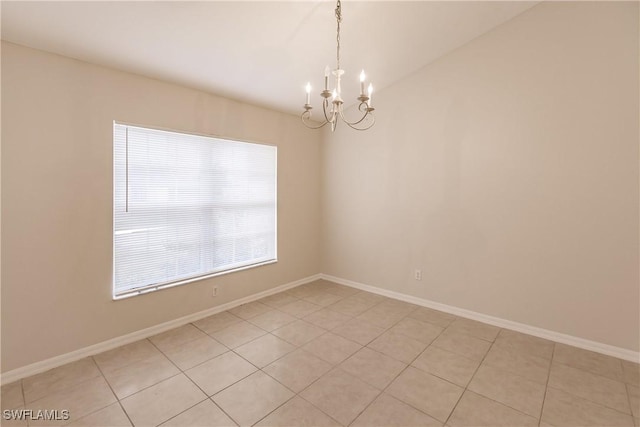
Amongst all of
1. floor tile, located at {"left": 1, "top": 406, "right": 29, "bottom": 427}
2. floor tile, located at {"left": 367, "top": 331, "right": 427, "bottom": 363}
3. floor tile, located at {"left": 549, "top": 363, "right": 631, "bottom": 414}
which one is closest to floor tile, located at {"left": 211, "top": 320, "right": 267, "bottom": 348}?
floor tile, located at {"left": 367, "top": 331, "right": 427, "bottom": 363}

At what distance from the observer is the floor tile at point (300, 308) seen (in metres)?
3.45

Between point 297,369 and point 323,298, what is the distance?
1.59 metres

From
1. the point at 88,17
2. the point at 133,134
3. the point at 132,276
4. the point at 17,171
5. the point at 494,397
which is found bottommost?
the point at 494,397

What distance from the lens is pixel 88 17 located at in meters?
2.03

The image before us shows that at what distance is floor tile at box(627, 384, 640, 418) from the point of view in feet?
6.31

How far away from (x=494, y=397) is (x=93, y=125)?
12.4ft

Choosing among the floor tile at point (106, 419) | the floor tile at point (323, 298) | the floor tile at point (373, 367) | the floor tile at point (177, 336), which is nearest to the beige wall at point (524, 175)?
the floor tile at point (323, 298)

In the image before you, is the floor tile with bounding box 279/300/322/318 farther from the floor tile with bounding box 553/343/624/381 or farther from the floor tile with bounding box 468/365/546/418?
the floor tile with bounding box 553/343/624/381

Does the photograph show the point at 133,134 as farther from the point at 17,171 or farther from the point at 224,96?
the point at 224,96

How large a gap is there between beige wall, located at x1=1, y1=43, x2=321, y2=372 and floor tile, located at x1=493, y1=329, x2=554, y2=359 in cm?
325

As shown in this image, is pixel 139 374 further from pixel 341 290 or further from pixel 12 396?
pixel 341 290

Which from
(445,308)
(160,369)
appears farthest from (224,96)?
(445,308)

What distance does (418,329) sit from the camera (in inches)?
121

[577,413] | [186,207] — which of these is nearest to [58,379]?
[186,207]
